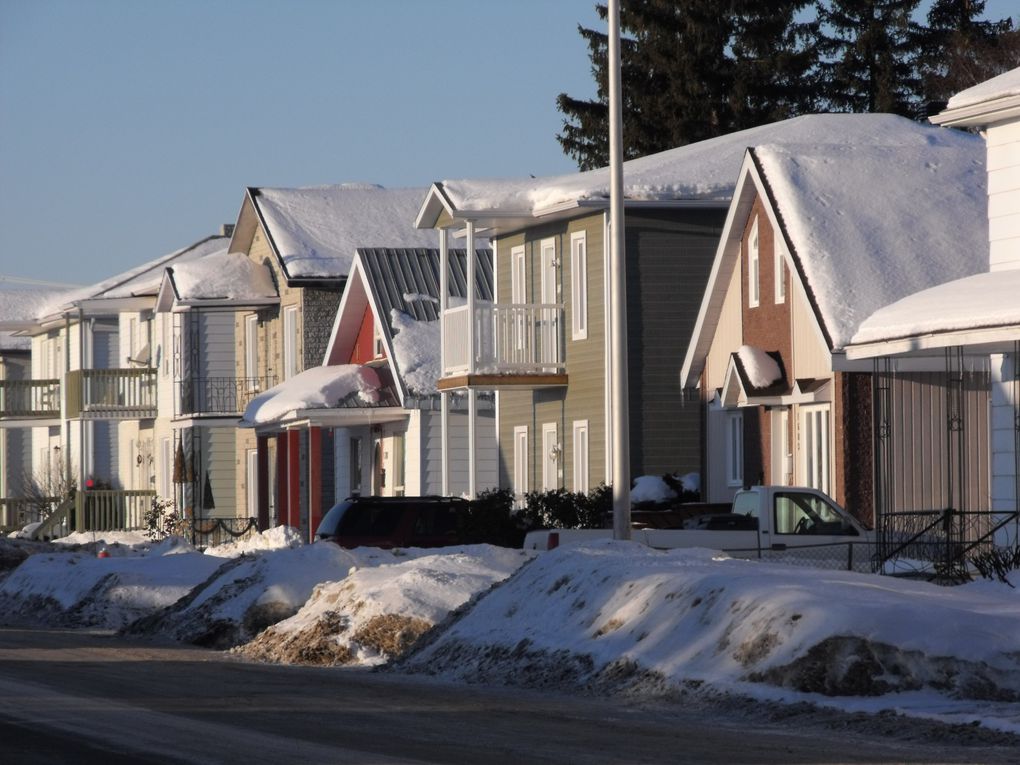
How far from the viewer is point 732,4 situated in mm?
64375

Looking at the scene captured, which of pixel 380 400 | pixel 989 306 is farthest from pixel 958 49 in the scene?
pixel 989 306

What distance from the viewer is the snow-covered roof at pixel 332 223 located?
4859 centimetres

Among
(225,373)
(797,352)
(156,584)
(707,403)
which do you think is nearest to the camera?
(156,584)

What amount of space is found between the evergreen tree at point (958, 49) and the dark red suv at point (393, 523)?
113 feet

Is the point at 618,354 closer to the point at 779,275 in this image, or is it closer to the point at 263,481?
the point at 779,275

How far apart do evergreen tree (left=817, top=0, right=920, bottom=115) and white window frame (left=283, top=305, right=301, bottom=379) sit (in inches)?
832

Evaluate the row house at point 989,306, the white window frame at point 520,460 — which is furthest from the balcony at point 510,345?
the row house at point 989,306

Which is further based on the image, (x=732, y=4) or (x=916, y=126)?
(x=732, y=4)

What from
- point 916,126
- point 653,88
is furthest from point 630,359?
point 653,88

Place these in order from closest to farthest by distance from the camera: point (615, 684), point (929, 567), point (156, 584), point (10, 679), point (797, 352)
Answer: point (615, 684)
point (10, 679)
point (929, 567)
point (156, 584)
point (797, 352)

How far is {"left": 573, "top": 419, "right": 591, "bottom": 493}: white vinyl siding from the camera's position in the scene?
36.7m

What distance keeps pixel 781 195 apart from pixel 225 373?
23.8 meters

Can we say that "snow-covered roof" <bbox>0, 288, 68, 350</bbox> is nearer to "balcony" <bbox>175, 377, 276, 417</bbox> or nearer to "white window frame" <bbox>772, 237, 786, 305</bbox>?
"balcony" <bbox>175, 377, 276, 417</bbox>

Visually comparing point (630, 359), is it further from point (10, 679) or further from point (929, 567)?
point (10, 679)
